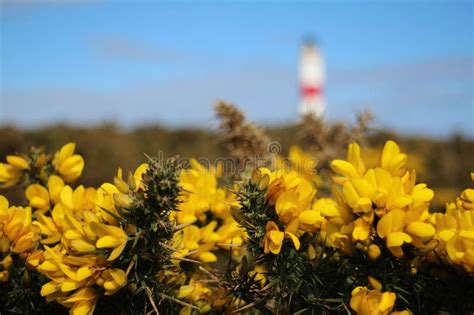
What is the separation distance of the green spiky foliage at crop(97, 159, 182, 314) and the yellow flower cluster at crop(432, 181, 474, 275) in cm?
72

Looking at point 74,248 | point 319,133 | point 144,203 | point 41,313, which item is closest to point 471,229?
point 144,203

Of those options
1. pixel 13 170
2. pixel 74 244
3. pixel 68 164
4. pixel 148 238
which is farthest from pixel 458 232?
pixel 13 170

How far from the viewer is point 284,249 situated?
164 cm

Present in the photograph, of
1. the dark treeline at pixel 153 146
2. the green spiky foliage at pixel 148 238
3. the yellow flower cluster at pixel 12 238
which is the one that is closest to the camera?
the green spiky foliage at pixel 148 238

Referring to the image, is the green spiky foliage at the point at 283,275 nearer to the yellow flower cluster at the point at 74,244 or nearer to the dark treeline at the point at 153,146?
the yellow flower cluster at the point at 74,244

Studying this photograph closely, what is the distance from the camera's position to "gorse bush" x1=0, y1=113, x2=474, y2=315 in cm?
154

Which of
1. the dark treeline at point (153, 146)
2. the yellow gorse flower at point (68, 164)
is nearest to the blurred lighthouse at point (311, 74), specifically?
the dark treeline at point (153, 146)

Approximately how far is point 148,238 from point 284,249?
367mm

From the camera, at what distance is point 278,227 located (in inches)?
63.4

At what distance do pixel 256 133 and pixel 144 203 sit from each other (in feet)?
4.41

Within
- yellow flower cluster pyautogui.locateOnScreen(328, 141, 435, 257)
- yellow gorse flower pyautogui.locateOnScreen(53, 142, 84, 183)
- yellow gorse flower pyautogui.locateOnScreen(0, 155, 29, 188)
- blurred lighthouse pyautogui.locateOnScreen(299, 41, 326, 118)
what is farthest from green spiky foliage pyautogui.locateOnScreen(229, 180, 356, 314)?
blurred lighthouse pyautogui.locateOnScreen(299, 41, 326, 118)

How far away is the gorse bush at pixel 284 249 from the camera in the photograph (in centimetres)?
154

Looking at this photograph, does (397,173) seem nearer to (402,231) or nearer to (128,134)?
(402,231)

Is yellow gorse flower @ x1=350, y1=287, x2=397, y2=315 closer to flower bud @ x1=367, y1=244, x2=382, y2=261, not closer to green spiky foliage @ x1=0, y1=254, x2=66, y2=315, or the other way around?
flower bud @ x1=367, y1=244, x2=382, y2=261
